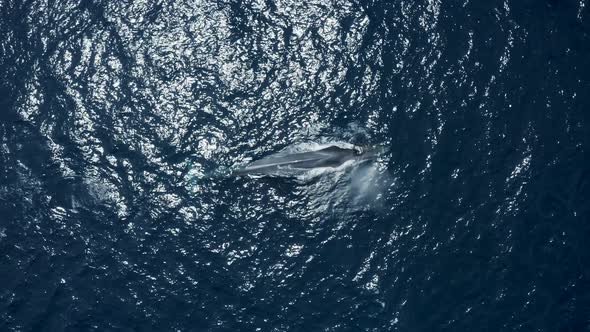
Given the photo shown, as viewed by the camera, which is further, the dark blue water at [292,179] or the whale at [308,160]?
the whale at [308,160]

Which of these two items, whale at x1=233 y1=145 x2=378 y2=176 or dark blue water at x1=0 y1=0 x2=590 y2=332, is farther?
whale at x1=233 y1=145 x2=378 y2=176

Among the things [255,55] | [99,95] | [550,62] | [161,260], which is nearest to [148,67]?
[99,95]

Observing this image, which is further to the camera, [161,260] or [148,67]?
[148,67]

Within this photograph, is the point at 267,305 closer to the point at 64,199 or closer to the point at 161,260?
the point at 161,260

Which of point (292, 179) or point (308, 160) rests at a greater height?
point (308, 160)
